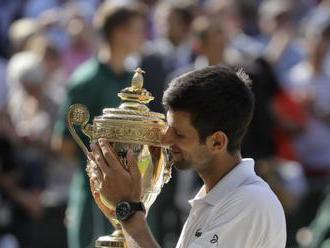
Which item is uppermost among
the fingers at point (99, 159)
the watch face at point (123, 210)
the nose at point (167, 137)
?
the nose at point (167, 137)

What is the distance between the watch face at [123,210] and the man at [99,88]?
3.44 meters

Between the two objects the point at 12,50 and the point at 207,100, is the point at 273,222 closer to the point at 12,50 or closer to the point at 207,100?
the point at 207,100

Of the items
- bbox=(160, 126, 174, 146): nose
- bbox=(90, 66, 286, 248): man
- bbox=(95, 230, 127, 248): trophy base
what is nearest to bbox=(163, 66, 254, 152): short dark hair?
bbox=(90, 66, 286, 248): man

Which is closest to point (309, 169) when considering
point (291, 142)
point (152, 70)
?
point (291, 142)

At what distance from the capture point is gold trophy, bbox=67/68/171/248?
186 inches

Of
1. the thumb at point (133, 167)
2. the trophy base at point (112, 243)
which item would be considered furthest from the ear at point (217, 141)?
the trophy base at point (112, 243)

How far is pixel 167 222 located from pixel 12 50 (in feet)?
8.84

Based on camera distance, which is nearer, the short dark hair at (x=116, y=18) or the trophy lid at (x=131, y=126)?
the trophy lid at (x=131, y=126)

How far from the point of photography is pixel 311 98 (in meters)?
11.3

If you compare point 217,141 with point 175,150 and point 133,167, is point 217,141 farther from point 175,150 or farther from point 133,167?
point 133,167

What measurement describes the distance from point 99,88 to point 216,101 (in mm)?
3886

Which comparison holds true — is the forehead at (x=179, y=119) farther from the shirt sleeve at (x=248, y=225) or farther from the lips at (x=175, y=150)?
the shirt sleeve at (x=248, y=225)

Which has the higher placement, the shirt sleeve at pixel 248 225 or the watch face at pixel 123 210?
the watch face at pixel 123 210

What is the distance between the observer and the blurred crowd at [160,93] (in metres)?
9.34
